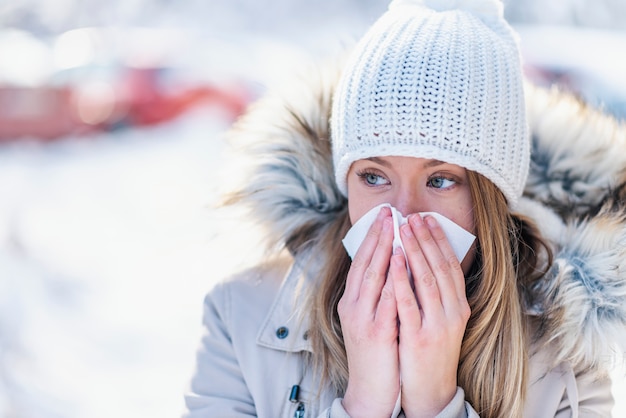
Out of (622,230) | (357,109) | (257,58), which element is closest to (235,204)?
(357,109)

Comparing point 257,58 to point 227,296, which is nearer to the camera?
point 227,296

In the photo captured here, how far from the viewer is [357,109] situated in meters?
1.94

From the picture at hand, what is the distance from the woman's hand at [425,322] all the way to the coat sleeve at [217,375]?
0.48m

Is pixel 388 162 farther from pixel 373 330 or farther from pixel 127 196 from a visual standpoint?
pixel 127 196

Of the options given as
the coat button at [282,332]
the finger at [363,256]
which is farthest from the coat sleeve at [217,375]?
the finger at [363,256]

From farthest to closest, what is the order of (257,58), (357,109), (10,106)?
(257,58)
(10,106)
(357,109)

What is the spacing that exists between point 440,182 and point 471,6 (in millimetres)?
542

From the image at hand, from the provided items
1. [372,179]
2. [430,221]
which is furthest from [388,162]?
[430,221]

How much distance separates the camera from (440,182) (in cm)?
196

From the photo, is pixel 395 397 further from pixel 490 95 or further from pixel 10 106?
pixel 10 106

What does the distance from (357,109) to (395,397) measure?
28.5 inches

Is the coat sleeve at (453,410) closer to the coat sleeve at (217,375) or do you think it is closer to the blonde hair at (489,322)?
the blonde hair at (489,322)

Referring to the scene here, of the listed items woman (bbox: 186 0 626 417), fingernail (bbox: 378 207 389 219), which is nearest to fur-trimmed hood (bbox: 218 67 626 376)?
woman (bbox: 186 0 626 417)

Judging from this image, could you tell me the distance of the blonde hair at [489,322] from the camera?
74.4 inches
